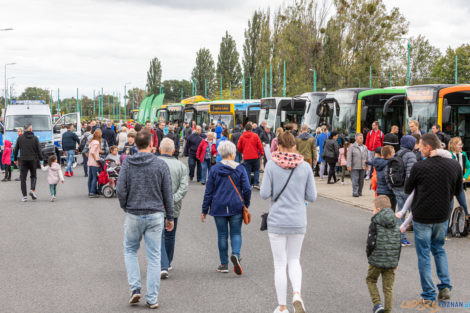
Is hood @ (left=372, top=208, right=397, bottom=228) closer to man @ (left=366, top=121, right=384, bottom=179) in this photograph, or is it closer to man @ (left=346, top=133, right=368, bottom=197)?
man @ (left=346, top=133, right=368, bottom=197)

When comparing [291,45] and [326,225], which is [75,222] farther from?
[291,45]

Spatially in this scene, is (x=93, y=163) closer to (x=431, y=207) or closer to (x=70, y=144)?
(x=70, y=144)

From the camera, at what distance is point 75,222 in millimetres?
12164

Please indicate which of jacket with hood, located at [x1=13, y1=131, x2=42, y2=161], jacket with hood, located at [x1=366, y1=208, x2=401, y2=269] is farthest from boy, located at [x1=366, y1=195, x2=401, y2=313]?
jacket with hood, located at [x1=13, y1=131, x2=42, y2=161]

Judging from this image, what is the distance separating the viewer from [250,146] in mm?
16719

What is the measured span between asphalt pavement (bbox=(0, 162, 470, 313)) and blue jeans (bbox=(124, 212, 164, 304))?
0.25 meters

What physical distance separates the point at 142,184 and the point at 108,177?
10.0 m

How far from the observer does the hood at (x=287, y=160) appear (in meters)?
5.91

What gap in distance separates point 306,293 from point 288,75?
54.2 m

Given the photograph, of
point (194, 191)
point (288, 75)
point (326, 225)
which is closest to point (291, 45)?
point (288, 75)

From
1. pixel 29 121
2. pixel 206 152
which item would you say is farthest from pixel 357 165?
pixel 29 121

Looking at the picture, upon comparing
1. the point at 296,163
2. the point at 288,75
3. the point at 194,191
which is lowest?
the point at 194,191

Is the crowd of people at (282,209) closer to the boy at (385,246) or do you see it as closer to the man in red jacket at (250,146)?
the boy at (385,246)

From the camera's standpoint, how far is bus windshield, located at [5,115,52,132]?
27312 millimetres
